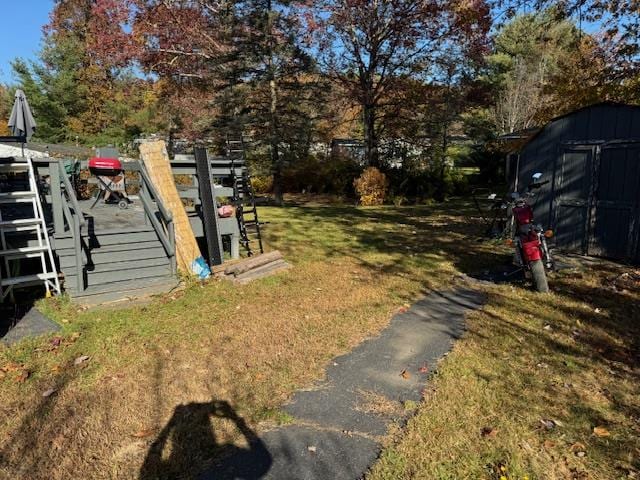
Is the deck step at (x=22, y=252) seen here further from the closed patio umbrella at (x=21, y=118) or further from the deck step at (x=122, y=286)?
the closed patio umbrella at (x=21, y=118)

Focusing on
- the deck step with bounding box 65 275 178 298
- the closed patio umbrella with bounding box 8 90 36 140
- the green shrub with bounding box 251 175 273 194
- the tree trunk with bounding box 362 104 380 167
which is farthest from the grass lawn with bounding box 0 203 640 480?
the green shrub with bounding box 251 175 273 194

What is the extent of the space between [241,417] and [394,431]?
118 centimetres

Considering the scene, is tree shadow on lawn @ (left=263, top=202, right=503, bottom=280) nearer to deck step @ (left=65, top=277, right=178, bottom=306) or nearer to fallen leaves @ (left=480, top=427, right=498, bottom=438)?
deck step @ (left=65, top=277, right=178, bottom=306)

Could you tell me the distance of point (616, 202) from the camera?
828 centimetres

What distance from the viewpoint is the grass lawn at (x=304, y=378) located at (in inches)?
120

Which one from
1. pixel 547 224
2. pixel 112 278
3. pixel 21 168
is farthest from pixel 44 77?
pixel 547 224

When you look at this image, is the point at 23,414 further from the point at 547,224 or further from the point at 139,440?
the point at 547,224

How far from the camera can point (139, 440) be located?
326cm

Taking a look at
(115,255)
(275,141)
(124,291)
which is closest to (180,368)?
(124,291)

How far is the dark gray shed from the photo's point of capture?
319 inches

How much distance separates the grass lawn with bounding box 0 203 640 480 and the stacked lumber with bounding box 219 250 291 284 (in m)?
0.34

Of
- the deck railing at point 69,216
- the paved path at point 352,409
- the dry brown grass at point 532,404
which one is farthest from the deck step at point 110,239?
the dry brown grass at point 532,404

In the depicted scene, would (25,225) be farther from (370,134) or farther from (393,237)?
(370,134)

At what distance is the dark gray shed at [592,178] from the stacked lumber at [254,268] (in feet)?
15.0
